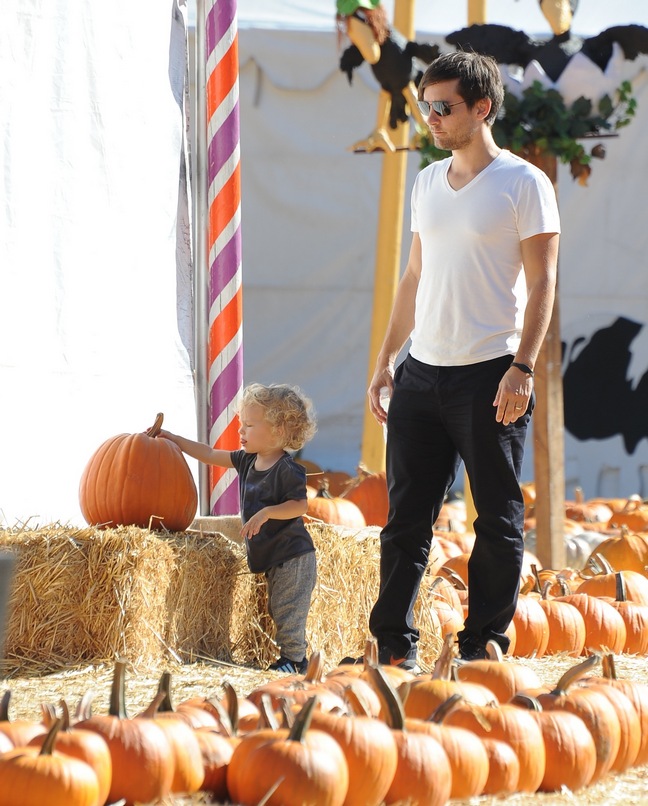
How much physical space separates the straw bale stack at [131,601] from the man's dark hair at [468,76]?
147 centimetres

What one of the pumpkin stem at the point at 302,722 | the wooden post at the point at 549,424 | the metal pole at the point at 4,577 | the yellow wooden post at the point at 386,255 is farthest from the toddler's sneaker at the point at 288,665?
the yellow wooden post at the point at 386,255

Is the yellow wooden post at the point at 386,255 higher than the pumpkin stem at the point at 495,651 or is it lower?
higher

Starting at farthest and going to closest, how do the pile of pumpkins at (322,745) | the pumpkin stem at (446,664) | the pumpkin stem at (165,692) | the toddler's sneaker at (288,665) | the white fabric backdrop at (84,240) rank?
the white fabric backdrop at (84,240), the toddler's sneaker at (288,665), the pumpkin stem at (446,664), the pumpkin stem at (165,692), the pile of pumpkins at (322,745)

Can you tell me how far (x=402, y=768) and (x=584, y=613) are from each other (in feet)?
7.56

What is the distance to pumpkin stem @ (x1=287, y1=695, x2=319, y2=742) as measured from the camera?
5.87 feet

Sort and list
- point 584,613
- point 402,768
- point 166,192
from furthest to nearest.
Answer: point 166,192
point 584,613
point 402,768

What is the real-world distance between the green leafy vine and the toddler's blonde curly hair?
1864mm

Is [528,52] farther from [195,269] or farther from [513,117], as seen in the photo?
[195,269]

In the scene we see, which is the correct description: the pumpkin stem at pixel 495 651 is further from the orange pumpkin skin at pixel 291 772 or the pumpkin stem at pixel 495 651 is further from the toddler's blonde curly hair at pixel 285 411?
the toddler's blonde curly hair at pixel 285 411

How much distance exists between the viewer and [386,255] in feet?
21.4

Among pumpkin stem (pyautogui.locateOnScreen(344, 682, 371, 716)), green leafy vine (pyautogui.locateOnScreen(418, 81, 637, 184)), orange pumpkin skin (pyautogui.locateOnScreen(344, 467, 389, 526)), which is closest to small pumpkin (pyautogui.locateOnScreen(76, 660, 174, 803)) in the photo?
pumpkin stem (pyautogui.locateOnScreen(344, 682, 371, 716))

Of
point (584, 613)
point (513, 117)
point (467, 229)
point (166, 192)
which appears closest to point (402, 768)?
point (467, 229)

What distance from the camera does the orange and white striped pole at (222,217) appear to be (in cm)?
477

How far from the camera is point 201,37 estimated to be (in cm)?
483
